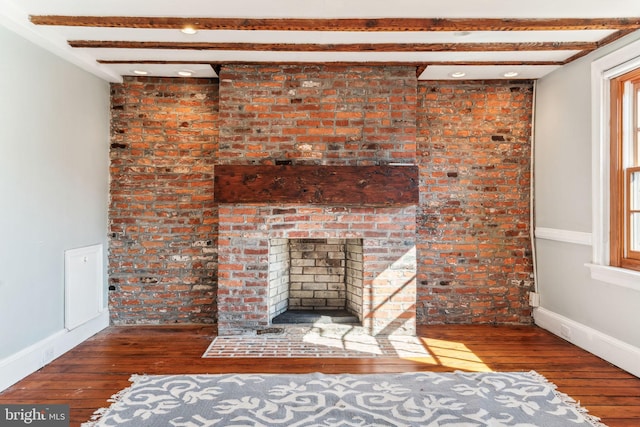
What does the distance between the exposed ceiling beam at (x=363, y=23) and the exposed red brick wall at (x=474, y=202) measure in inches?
53.6

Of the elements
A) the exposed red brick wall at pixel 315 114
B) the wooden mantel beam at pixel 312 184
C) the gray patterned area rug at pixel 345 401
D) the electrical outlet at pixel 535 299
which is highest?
the exposed red brick wall at pixel 315 114

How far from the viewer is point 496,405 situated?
2.52m

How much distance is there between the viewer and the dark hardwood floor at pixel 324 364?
263 cm

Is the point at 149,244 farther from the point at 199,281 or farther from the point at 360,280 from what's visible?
the point at 360,280

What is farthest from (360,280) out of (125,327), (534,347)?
(125,327)

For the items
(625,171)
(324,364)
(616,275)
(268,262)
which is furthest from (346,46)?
(616,275)

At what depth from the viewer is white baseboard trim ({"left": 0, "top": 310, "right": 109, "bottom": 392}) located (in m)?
2.77

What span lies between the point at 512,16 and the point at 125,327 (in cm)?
429

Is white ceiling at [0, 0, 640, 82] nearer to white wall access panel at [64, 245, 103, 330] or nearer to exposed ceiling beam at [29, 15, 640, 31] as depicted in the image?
exposed ceiling beam at [29, 15, 640, 31]

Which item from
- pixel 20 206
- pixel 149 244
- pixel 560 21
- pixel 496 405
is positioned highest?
pixel 560 21

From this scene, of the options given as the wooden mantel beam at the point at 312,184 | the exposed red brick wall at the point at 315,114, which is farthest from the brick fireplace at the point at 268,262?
the exposed red brick wall at the point at 315,114

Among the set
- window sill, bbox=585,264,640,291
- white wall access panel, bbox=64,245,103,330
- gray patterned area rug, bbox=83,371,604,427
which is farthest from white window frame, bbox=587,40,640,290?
white wall access panel, bbox=64,245,103,330

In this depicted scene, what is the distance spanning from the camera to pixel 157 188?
166 inches

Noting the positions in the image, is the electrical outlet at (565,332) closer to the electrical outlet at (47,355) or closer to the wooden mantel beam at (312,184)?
the wooden mantel beam at (312,184)
